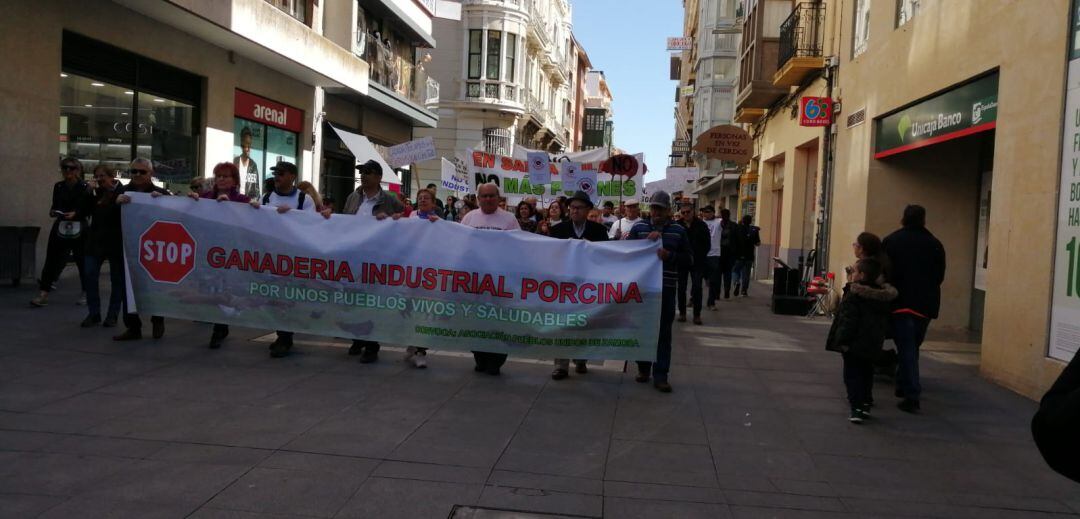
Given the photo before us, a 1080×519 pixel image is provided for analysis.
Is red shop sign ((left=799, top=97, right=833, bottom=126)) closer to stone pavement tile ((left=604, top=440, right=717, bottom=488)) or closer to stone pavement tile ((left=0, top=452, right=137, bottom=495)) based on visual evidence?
stone pavement tile ((left=604, top=440, right=717, bottom=488))

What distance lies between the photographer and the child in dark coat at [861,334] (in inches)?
267

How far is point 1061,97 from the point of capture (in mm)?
7719

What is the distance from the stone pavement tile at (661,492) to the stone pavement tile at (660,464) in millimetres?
84

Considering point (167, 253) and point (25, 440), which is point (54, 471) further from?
point (167, 253)

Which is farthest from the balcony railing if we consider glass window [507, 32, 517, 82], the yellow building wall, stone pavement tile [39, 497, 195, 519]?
glass window [507, 32, 517, 82]

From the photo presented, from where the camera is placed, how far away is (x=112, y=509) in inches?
160

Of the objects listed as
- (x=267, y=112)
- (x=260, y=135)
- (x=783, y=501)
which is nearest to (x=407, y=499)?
(x=783, y=501)

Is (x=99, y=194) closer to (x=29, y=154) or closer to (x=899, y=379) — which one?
(x=29, y=154)

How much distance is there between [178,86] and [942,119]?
43.4 feet

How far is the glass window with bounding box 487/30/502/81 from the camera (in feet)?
131

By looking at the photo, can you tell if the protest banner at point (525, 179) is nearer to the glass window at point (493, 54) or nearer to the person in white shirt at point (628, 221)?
the person in white shirt at point (628, 221)

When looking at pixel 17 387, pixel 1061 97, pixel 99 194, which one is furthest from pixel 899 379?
pixel 99 194

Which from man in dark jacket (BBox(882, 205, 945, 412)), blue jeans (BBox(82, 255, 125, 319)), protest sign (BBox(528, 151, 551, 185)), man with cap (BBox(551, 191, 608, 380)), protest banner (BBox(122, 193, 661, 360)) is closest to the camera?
man in dark jacket (BBox(882, 205, 945, 412))

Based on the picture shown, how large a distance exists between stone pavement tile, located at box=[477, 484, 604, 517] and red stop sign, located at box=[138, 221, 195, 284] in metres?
4.88
